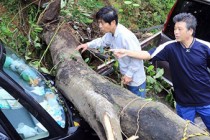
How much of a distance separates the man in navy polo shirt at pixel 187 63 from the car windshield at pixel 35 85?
0.83 metres

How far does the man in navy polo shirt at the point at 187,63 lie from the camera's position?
366 cm

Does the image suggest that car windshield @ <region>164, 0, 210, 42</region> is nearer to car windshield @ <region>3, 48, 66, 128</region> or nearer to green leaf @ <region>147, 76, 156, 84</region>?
green leaf @ <region>147, 76, 156, 84</region>

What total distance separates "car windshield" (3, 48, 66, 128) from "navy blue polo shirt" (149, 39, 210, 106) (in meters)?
1.19

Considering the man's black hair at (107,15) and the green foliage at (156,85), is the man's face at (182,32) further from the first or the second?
the green foliage at (156,85)

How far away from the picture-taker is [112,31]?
4105mm

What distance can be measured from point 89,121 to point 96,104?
248 millimetres

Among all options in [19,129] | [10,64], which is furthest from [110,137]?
[10,64]

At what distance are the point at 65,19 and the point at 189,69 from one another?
8.40 ft

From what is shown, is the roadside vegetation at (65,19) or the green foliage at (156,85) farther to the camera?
the roadside vegetation at (65,19)

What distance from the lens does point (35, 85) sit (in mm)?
3734

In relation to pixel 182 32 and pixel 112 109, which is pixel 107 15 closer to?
pixel 182 32

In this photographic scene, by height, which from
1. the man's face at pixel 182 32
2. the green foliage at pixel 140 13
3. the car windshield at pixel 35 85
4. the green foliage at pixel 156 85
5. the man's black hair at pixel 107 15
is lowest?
the green foliage at pixel 156 85

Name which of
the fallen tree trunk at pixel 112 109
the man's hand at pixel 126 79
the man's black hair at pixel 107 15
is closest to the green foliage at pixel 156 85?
the man's hand at pixel 126 79

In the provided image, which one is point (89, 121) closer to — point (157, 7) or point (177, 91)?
point (177, 91)
